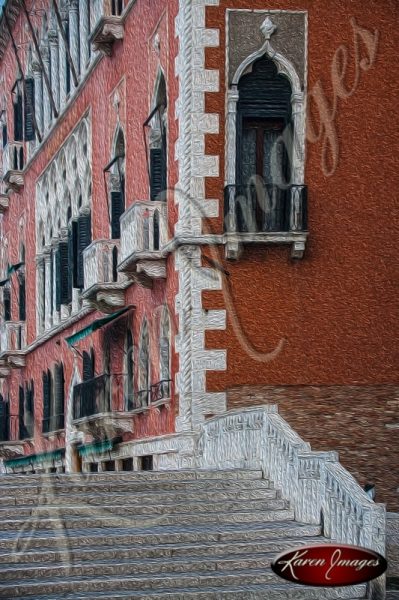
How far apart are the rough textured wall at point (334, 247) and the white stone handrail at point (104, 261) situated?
6067 mm

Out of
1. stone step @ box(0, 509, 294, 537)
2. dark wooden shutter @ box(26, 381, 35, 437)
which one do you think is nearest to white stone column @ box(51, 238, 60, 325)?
dark wooden shutter @ box(26, 381, 35, 437)

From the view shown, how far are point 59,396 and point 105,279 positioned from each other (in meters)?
8.88

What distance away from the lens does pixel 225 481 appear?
19797mm

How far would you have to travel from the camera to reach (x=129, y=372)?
30359 millimetres

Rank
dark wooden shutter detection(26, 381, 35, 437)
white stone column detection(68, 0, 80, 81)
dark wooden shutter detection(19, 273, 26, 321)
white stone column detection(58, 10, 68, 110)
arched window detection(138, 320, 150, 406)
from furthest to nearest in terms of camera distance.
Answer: dark wooden shutter detection(19, 273, 26, 321) < dark wooden shutter detection(26, 381, 35, 437) < white stone column detection(58, 10, 68, 110) < white stone column detection(68, 0, 80, 81) < arched window detection(138, 320, 150, 406)

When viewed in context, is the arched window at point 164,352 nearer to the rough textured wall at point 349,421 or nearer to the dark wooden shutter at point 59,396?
the rough textured wall at point 349,421

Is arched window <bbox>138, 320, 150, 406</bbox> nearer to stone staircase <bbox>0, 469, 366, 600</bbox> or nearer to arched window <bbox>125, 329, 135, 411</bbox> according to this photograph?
arched window <bbox>125, 329, 135, 411</bbox>

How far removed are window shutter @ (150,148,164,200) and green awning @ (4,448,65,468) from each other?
11.8 m

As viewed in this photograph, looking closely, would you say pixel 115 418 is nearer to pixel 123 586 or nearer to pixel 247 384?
pixel 247 384

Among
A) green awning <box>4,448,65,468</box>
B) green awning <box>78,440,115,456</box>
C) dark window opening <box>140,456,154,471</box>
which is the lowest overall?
dark window opening <box>140,456,154,471</box>

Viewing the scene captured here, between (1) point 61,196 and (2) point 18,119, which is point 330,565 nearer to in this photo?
(1) point 61,196

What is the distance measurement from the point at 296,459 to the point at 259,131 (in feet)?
25.4

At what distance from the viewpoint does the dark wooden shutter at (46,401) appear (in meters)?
40.2

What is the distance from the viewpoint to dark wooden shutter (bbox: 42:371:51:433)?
40219mm
